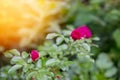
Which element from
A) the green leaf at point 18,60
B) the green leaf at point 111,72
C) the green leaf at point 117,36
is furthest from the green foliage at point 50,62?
the green leaf at point 117,36

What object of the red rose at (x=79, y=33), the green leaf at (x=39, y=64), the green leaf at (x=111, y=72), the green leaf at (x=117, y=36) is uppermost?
the green leaf at (x=117, y=36)

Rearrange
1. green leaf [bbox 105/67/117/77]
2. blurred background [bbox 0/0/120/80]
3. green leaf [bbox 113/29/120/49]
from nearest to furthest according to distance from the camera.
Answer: green leaf [bbox 105/67/117/77] < blurred background [bbox 0/0/120/80] < green leaf [bbox 113/29/120/49]

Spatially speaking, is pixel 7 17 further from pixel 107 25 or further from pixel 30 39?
pixel 107 25

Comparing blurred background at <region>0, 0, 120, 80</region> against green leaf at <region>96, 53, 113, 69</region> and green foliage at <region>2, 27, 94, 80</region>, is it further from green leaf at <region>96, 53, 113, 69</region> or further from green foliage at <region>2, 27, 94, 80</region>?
green foliage at <region>2, 27, 94, 80</region>

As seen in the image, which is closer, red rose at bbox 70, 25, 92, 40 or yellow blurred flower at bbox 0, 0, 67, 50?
red rose at bbox 70, 25, 92, 40

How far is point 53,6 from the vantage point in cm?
311

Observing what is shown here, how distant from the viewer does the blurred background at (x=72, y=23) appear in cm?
278

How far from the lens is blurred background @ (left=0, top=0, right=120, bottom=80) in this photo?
2.78m

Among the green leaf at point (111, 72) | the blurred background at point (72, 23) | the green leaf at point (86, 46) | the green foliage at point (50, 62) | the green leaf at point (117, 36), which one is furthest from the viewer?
the green leaf at point (117, 36)

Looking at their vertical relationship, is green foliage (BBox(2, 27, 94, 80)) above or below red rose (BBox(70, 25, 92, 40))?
below

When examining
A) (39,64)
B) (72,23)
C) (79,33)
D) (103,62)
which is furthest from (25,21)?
(39,64)

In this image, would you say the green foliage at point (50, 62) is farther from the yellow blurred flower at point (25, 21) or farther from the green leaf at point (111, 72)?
the yellow blurred flower at point (25, 21)

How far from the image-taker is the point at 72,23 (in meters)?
3.22

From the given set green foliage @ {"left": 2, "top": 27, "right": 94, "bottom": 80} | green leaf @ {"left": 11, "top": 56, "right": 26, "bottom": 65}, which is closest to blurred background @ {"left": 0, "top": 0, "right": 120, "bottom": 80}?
green foliage @ {"left": 2, "top": 27, "right": 94, "bottom": 80}
